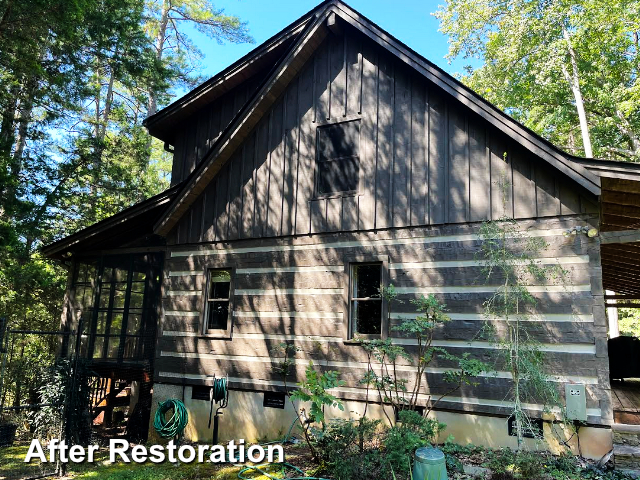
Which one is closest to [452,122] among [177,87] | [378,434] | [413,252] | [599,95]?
[413,252]

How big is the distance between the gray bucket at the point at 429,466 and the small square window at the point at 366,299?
292 centimetres

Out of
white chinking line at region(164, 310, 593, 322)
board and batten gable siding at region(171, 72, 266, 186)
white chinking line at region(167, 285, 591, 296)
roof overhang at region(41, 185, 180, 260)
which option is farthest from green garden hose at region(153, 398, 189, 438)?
board and batten gable siding at region(171, 72, 266, 186)

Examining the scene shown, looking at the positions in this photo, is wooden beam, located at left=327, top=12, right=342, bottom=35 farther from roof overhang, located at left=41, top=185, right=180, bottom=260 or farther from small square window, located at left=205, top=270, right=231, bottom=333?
small square window, located at left=205, top=270, right=231, bottom=333

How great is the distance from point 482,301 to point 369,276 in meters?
2.02

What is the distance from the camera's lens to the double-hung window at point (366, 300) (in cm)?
834

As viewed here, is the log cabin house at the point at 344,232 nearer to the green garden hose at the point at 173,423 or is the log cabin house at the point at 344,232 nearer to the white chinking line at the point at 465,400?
the white chinking line at the point at 465,400

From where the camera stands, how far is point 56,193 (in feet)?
48.9

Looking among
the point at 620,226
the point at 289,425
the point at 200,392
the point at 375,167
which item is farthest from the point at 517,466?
the point at 200,392

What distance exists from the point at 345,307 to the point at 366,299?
0.40 m

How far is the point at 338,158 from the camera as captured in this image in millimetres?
9195

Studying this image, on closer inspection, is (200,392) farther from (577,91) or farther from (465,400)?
(577,91)

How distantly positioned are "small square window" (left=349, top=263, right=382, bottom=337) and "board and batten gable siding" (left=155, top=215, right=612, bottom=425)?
0.66 ft

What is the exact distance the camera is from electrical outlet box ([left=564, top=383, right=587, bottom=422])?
654cm

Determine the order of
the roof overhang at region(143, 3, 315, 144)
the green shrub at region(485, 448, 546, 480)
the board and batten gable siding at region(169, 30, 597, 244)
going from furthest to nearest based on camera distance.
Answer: the roof overhang at region(143, 3, 315, 144), the board and batten gable siding at region(169, 30, 597, 244), the green shrub at region(485, 448, 546, 480)
